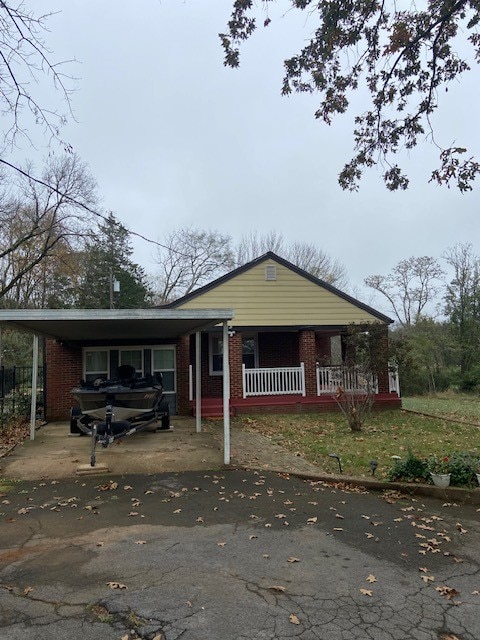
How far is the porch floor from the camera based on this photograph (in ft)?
48.3

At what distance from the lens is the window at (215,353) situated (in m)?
16.7

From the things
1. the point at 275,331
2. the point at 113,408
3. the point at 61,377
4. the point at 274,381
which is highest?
the point at 275,331

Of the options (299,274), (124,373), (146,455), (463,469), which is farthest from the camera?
(299,274)

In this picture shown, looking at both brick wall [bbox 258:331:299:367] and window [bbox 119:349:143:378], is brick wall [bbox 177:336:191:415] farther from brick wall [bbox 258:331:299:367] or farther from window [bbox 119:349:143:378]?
brick wall [bbox 258:331:299:367]

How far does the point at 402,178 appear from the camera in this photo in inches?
323

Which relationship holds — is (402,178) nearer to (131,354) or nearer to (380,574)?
(380,574)

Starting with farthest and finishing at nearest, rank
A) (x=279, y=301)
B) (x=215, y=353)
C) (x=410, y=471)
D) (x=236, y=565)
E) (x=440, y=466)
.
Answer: (x=215, y=353) < (x=279, y=301) < (x=410, y=471) < (x=440, y=466) < (x=236, y=565)

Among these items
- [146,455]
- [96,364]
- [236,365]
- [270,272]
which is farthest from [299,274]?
[146,455]

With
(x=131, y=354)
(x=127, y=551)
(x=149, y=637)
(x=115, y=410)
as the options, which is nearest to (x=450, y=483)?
(x=127, y=551)

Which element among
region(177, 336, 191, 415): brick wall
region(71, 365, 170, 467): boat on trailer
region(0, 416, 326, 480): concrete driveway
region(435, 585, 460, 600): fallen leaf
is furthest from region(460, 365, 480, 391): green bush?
region(435, 585, 460, 600): fallen leaf

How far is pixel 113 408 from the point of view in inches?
356

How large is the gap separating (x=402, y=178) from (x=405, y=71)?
1786mm

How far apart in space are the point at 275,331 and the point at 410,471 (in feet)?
31.9

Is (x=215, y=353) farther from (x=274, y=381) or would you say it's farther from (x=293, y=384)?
(x=293, y=384)
